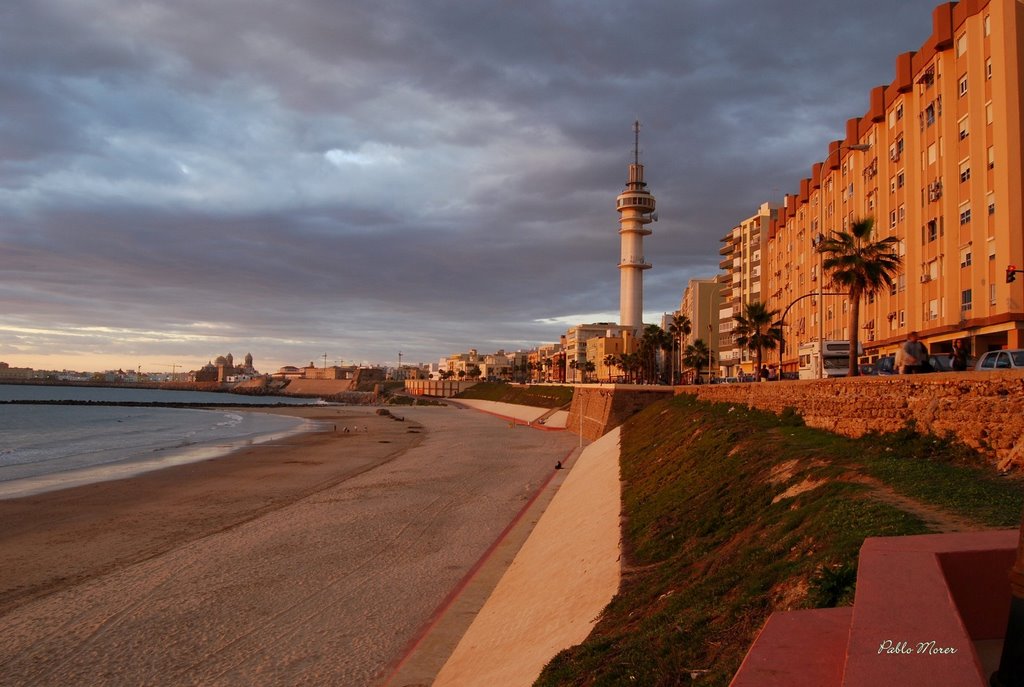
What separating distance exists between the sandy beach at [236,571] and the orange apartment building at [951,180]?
24.5 meters

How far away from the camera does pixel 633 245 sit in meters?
139

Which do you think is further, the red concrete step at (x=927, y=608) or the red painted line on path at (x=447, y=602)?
the red painted line on path at (x=447, y=602)

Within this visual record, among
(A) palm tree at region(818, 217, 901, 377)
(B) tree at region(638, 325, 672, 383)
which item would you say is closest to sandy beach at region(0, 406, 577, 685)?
(A) palm tree at region(818, 217, 901, 377)

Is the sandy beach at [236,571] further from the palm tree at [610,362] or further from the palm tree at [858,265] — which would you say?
the palm tree at [610,362]

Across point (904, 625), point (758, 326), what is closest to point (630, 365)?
point (758, 326)

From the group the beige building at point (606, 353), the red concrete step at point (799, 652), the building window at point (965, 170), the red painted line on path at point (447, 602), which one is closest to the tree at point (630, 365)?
the beige building at point (606, 353)

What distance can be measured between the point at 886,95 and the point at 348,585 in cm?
4817

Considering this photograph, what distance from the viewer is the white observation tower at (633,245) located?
136 metres

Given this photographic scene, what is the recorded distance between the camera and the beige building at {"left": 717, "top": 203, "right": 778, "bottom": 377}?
92.7 metres

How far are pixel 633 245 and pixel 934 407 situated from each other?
413ft

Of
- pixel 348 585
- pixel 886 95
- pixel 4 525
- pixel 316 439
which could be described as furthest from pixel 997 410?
pixel 316 439

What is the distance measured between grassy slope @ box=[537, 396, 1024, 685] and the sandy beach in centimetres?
532

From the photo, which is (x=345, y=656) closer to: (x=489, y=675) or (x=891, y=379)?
(x=489, y=675)

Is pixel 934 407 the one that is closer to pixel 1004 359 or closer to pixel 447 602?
pixel 1004 359
